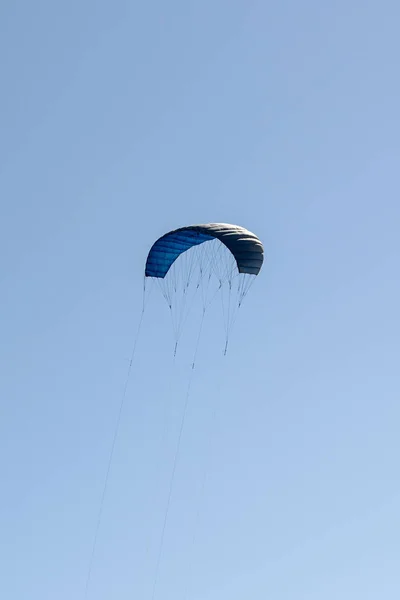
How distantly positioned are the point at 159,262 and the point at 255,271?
5.73 metres

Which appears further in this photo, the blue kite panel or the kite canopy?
the blue kite panel

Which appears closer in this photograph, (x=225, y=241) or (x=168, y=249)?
(x=225, y=241)

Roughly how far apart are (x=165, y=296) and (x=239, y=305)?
4017 mm

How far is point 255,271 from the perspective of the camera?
118 meters

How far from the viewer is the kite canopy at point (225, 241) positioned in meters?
118

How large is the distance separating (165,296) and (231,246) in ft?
17.4

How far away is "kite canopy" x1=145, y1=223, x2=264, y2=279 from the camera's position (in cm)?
11756

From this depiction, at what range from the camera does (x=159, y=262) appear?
120500 mm

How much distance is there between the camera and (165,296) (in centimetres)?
11462

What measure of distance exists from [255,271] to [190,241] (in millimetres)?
4246

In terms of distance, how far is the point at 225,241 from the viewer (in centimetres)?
11750

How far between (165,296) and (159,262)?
20.3ft

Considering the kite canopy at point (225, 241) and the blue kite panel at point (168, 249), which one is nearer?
the kite canopy at point (225, 241)

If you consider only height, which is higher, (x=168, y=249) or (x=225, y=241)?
(x=225, y=241)
